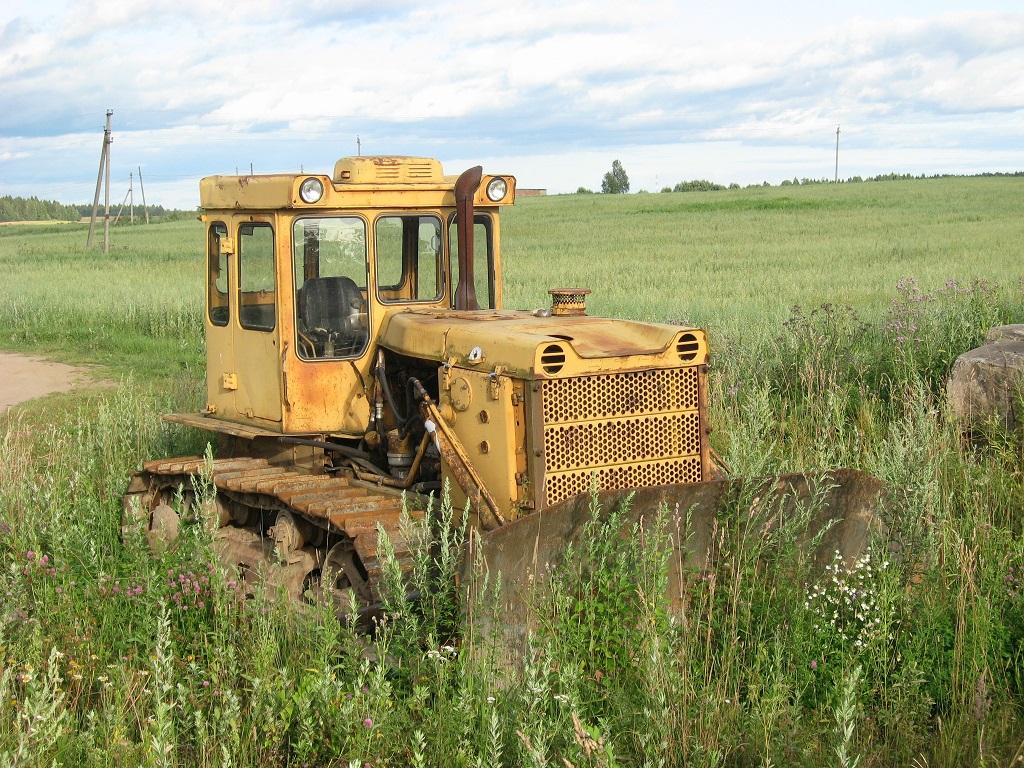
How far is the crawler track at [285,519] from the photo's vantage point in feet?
19.3

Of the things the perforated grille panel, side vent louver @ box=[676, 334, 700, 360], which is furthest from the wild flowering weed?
side vent louver @ box=[676, 334, 700, 360]

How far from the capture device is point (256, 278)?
705 centimetres

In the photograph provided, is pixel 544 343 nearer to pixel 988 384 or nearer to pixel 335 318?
pixel 335 318

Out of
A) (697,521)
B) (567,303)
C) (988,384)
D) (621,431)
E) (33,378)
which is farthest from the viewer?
(33,378)

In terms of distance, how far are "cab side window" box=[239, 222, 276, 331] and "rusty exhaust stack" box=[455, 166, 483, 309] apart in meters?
1.12

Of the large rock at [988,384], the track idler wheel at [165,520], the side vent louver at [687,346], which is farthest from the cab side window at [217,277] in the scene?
the large rock at [988,384]

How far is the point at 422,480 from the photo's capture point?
659 cm

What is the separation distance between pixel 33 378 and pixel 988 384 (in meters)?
11.5

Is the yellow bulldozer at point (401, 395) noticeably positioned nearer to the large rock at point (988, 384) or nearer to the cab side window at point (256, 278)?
the cab side window at point (256, 278)

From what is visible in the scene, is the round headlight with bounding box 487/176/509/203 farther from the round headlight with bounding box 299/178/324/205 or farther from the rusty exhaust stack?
the round headlight with bounding box 299/178/324/205

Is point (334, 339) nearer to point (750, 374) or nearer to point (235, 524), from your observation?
point (235, 524)

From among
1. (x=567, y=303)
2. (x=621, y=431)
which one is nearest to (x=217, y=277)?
(x=567, y=303)

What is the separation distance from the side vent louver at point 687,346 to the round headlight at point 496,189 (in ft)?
5.87

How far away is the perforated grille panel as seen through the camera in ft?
18.6
